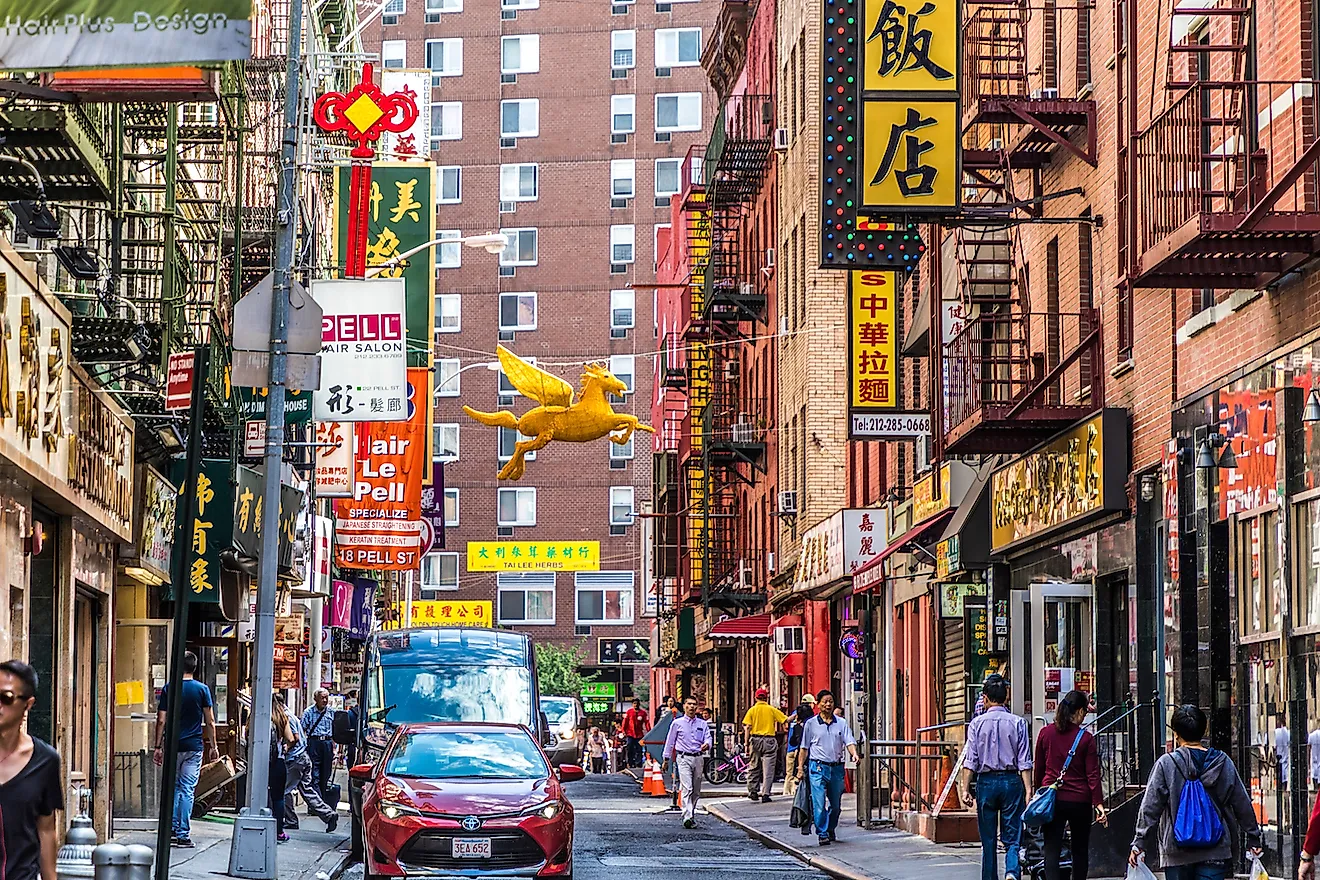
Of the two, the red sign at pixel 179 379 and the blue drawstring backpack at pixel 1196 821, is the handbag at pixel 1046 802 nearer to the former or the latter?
the blue drawstring backpack at pixel 1196 821

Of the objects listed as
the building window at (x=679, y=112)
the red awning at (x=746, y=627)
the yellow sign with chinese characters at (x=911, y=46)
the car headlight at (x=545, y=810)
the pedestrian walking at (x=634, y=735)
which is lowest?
the pedestrian walking at (x=634, y=735)

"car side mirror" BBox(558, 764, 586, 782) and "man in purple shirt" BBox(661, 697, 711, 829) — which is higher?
"car side mirror" BBox(558, 764, 586, 782)

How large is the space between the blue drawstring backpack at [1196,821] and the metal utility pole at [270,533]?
10036 millimetres

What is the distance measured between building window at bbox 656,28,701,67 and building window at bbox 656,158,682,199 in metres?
4.34

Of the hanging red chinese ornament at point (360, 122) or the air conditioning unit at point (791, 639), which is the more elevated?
the hanging red chinese ornament at point (360, 122)

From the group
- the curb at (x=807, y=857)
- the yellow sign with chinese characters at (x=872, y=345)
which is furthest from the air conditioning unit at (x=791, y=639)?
the yellow sign with chinese characters at (x=872, y=345)

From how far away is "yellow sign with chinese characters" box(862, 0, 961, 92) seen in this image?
21344 millimetres

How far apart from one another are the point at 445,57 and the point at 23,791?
300 ft

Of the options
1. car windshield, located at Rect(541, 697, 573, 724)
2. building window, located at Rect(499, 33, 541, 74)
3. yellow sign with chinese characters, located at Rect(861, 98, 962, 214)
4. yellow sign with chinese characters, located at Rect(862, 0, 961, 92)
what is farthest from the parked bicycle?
building window, located at Rect(499, 33, 541, 74)

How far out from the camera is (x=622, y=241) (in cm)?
9625

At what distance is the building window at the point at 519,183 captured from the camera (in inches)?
3824

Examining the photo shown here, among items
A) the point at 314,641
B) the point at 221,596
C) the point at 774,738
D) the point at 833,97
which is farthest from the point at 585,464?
the point at 833,97

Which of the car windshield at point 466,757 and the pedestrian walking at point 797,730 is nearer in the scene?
the car windshield at point 466,757

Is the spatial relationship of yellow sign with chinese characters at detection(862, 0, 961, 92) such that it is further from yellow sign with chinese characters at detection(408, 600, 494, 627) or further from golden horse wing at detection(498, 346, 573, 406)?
yellow sign with chinese characters at detection(408, 600, 494, 627)
